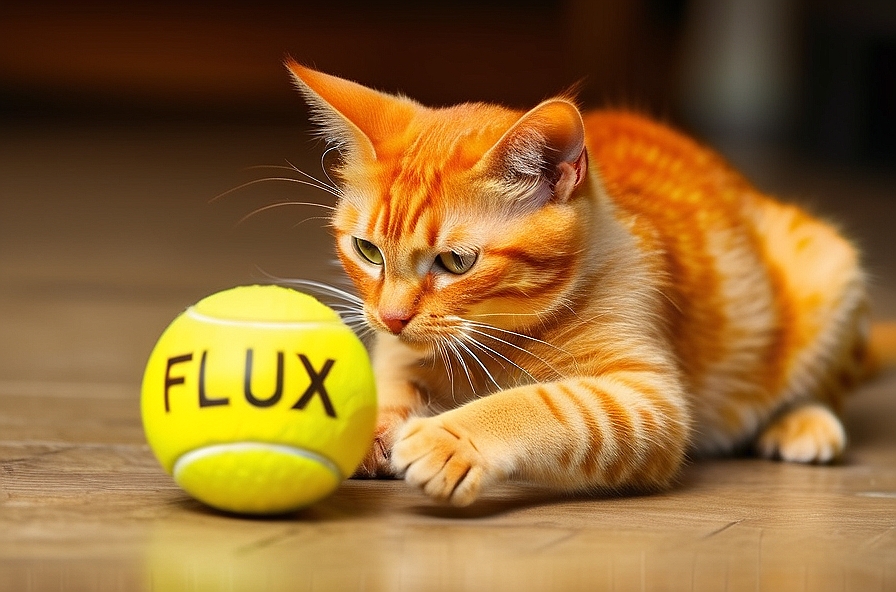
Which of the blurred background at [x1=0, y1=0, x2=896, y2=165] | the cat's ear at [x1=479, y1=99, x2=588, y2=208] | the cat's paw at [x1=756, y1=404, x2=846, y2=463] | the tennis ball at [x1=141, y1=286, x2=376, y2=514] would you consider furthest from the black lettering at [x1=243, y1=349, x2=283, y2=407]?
the blurred background at [x1=0, y1=0, x2=896, y2=165]

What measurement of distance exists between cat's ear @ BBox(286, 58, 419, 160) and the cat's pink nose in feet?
0.87

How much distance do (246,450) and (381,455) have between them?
37 centimetres

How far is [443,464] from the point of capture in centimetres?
146

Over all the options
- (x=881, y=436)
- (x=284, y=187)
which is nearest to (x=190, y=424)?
(x=881, y=436)

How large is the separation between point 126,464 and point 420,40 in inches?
276

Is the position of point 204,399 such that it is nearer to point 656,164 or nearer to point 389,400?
point 389,400

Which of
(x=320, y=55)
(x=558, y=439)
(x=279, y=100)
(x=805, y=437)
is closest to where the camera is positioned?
(x=558, y=439)

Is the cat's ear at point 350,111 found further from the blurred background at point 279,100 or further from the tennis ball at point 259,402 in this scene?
the blurred background at point 279,100

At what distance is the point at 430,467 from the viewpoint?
57.3 inches

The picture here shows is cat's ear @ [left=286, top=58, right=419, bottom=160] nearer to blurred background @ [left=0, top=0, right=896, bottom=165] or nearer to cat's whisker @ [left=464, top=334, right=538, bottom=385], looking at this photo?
cat's whisker @ [left=464, top=334, right=538, bottom=385]

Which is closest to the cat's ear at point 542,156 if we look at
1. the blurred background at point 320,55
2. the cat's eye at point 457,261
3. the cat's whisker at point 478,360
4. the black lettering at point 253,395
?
the cat's eye at point 457,261

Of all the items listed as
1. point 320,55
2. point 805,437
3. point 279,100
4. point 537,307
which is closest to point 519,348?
point 537,307

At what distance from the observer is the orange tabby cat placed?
1589 millimetres

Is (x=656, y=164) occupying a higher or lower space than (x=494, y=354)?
higher
